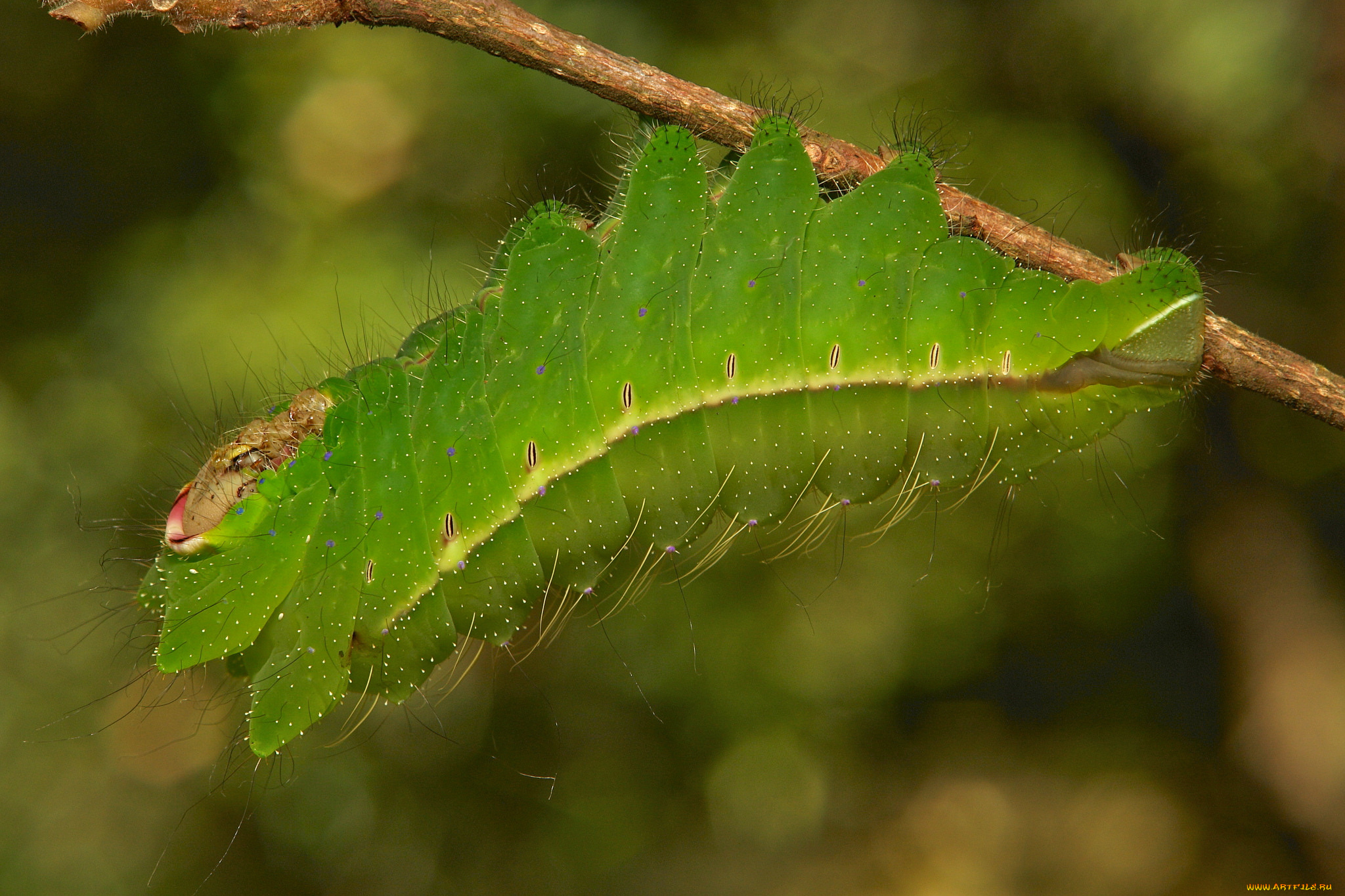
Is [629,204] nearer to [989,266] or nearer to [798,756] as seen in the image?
[989,266]

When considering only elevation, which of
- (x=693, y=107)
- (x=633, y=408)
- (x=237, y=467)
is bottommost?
(x=237, y=467)

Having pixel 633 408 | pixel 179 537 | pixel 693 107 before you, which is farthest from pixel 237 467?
pixel 693 107

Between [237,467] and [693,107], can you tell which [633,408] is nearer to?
[693,107]

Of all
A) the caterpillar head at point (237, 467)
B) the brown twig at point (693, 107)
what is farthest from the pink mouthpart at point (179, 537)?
the brown twig at point (693, 107)

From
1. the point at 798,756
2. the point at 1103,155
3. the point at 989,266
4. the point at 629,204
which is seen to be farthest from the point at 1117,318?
the point at 798,756

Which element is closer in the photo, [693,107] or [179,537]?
[179,537]
